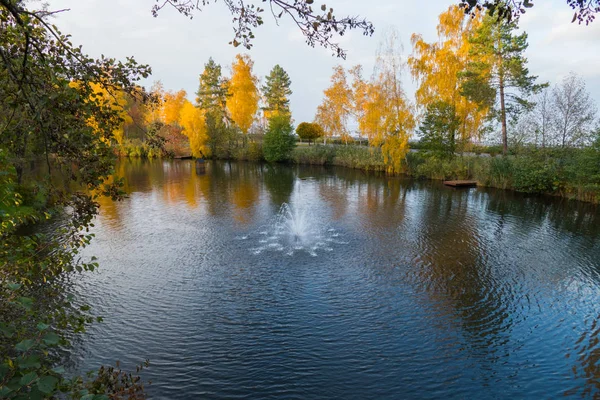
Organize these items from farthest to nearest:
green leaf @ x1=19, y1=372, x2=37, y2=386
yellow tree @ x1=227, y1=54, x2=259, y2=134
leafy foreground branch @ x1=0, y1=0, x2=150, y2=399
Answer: yellow tree @ x1=227, y1=54, x2=259, y2=134, leafy foreground branch @ x1=0, y1=0, x2=150, y2=399, green leaf @ x1=19, y1=372, x2=37, y2=386

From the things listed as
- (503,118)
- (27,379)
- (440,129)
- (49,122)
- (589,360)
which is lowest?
(589,360)

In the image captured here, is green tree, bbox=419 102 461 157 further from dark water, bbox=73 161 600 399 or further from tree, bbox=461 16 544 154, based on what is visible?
dark water, bbox=73 161 600 399

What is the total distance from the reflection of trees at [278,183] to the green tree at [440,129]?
42.8ft

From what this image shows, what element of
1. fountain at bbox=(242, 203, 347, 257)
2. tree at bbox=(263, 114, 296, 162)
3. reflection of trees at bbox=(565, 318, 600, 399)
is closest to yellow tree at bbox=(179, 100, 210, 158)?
tree at bbox=(263, 114, 296, 162)

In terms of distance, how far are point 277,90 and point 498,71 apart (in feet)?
147

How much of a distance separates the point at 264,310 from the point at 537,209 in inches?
789

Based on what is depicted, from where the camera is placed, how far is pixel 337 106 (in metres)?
52.3

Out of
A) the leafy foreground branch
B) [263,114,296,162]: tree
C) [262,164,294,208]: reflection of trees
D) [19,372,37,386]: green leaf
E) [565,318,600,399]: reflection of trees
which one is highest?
[263,114,296,162]: tree

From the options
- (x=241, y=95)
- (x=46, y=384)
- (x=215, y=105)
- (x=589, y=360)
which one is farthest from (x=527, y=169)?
(x=215, y=105)

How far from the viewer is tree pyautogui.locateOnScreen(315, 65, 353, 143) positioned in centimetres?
5150

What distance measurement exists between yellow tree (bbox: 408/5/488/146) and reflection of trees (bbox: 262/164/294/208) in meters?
14.9

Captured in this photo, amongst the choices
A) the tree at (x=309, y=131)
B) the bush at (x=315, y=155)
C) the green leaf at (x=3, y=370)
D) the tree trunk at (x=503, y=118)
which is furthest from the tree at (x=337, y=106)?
the green leaf at (x=3, y=370)

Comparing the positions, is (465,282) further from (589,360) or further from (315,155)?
(315,155)

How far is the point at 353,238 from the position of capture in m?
16.2
